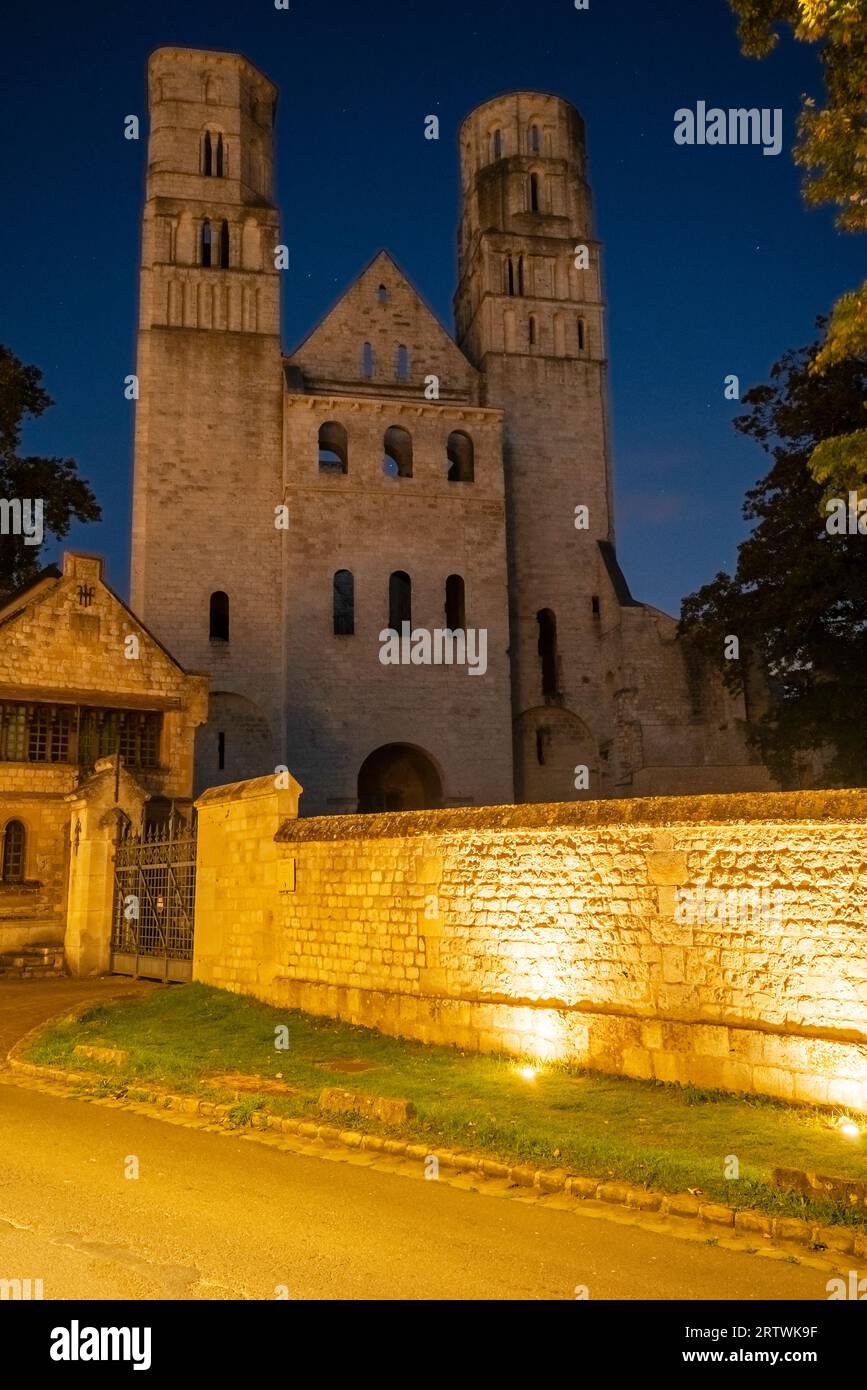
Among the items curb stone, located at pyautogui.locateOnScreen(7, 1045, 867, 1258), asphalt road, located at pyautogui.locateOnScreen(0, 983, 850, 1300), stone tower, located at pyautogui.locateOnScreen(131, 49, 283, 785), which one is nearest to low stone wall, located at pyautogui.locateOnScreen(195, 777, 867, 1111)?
curb stone, located at pyautogui.locateOnScreen(7, 1045, 867, 1258)

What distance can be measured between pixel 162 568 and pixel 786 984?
28.4 m

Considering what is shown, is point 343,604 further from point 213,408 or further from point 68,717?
point 68,717

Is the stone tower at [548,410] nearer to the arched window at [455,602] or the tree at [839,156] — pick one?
the arched window at [455,602]

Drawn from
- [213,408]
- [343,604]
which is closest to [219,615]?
[343,604]

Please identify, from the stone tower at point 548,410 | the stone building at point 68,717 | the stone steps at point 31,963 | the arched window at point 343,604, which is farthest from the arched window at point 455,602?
the stone steps at point 31,963

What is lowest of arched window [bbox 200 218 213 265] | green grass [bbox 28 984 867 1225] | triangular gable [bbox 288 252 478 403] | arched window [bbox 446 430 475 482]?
green grass [bbox 28 984 867 1225]

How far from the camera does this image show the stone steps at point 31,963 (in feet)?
63.5

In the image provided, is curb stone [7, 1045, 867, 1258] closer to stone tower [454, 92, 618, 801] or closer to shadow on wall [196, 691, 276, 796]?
shadow on wall [196, 691, 276, 796]

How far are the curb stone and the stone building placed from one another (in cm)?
1272

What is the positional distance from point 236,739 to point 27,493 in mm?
9570

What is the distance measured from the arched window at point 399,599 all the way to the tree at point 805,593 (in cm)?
1187

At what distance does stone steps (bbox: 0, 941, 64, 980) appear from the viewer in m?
19.4
